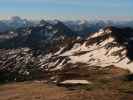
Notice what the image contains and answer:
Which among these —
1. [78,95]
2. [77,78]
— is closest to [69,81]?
[77,78]

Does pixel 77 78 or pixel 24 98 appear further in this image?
pixel 77 78

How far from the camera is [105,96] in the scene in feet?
357

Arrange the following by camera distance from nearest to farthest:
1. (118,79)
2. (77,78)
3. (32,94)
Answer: (32,94), (118,79), (77,78)

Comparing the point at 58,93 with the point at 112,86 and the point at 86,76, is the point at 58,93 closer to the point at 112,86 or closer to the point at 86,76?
the point at 112,86

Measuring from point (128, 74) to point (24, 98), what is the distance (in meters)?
64.1

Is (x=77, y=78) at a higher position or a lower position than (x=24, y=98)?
lower

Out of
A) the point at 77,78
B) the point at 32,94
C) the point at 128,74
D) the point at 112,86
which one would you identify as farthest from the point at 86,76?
Answer: the point at 32,94

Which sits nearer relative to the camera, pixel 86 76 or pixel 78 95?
pixel 78 95

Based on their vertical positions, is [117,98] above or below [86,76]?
above

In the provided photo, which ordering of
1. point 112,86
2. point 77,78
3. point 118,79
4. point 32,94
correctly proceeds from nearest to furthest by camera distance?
point 32,94 → point 112,86 → point 118,79 → point 77,78

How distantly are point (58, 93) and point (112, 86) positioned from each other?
26.8 meters

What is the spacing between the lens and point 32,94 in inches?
4879

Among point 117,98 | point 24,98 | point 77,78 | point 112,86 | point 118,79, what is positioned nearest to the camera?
point 117,98

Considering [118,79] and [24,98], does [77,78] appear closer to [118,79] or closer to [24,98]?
[118,79]
